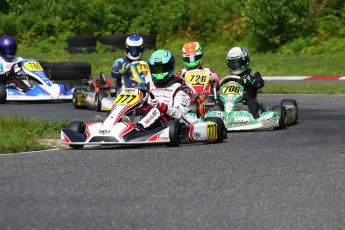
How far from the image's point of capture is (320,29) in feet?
85.1

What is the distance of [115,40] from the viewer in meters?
27.9

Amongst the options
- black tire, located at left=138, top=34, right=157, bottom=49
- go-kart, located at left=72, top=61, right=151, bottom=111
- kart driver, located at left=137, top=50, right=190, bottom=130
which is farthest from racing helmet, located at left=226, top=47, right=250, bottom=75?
black tire, located at left=138, top=34, right=157, bottom=49

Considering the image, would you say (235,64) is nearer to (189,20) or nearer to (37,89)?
(37,89)

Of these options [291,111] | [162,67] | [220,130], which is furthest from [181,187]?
[291,111]

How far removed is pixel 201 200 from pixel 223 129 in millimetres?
3775

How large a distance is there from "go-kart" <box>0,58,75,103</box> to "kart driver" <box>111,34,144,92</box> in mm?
1717

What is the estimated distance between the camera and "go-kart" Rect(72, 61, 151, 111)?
1484cm

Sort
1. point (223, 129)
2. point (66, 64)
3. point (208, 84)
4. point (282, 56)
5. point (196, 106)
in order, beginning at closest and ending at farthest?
point (223, 129), point (196, 106), point (208, 84), point (66, 64), point (282, 56)

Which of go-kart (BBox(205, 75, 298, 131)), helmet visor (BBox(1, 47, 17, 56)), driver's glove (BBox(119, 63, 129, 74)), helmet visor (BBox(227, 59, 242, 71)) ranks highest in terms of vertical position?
helmet visor (BBox(1, 47, 17, 56))

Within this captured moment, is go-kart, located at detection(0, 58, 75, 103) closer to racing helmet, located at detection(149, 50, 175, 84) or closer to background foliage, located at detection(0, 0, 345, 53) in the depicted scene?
racing helmet, located at detection(149, 50, 175, 84)

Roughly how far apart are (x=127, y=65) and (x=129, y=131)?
545cm

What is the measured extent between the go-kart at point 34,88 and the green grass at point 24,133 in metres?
4.99

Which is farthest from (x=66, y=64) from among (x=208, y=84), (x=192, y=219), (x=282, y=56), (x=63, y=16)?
(x=63, y=16)

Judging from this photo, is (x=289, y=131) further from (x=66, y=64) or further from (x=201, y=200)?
(x=66, y=64)
